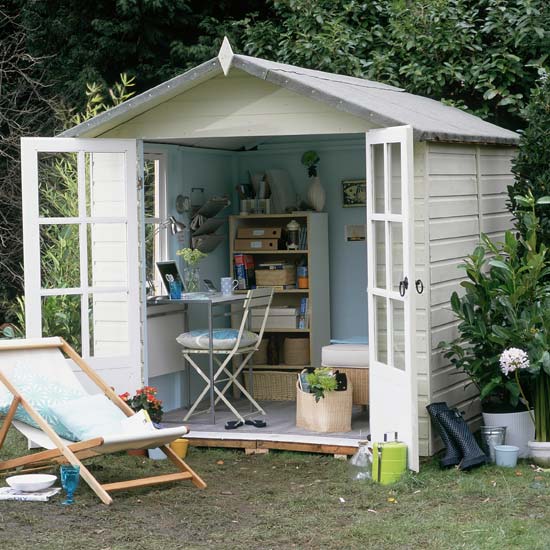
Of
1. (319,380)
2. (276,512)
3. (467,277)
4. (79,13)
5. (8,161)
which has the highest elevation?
(79,13)

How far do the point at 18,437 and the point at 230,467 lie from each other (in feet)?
6.62

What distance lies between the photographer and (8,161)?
518 inches

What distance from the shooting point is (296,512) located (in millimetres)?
6301

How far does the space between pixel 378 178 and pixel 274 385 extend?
2837 mm

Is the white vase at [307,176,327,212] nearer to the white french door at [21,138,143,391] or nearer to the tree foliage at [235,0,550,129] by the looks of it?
the tree foliage at [235,0,550,129]

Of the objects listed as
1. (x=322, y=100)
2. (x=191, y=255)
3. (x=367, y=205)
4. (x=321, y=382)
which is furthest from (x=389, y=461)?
(x=191, y=255)

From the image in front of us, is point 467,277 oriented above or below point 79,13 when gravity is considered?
below

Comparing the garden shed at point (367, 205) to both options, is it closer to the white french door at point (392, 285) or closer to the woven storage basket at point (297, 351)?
the white french door at point (392, 285)

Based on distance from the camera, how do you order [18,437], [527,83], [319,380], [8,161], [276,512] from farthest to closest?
[8,161]
[527,83]
[18,437]
[319,380]
[276,512]

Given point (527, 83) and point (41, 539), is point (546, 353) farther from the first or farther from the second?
point (527, 83)

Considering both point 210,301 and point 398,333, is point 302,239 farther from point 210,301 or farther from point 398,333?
point 398,333

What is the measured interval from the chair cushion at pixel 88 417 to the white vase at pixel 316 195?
335 centimetres

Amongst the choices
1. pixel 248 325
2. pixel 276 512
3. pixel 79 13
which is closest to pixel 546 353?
pixel 276 512

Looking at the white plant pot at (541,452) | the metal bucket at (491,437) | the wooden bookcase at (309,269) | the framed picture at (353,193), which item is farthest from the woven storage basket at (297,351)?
the white plant pot at (541,452)
